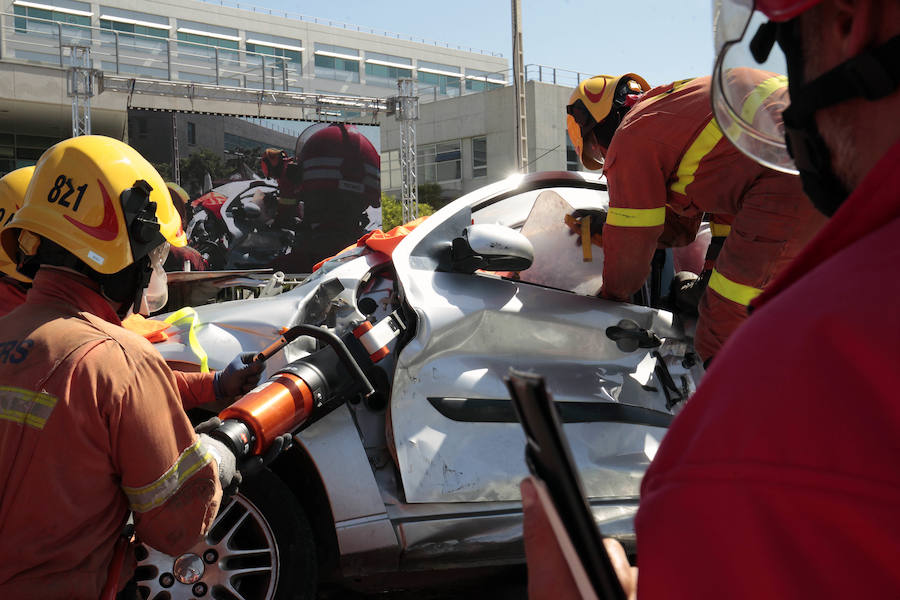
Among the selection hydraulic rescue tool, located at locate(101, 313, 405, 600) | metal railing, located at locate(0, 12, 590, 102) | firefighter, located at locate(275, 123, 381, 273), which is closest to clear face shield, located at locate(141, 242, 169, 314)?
hydraulic rescue tool, located at locate(101, 313, 405, 600)

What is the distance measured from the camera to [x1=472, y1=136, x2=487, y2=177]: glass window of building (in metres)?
29.0

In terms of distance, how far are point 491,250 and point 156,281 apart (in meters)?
1.23

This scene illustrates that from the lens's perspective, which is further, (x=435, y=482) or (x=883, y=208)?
(x=435, y=482)

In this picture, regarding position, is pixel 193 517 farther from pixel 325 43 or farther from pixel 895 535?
pixel 325 43

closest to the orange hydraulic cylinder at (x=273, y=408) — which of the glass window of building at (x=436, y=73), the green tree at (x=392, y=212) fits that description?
the green tree at (x=392, y=212)

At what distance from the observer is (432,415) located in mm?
2641

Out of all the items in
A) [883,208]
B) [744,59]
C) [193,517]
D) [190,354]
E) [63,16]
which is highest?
[63,16]

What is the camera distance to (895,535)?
1.60ft

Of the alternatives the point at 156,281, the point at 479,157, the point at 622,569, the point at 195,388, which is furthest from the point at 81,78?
the point at 479,157

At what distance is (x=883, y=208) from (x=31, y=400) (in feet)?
5.18

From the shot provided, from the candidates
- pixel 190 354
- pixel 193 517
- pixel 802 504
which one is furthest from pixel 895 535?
pixel 190 354

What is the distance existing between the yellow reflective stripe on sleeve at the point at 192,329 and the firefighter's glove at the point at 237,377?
0.52ft

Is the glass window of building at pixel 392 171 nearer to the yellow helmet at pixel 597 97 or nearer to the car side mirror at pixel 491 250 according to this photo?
the yellow helmet at pixel 597 97

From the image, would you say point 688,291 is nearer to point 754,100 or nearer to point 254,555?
point 254,555
